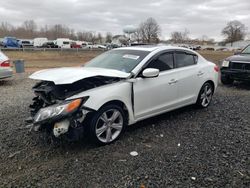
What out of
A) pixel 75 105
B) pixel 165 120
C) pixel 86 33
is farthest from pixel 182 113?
pixel 86 33

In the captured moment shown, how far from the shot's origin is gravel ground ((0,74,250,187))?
11.3 ft

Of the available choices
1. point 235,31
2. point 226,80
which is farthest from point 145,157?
point 235,31

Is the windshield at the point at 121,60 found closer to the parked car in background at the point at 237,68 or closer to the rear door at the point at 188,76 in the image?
the rear door at the point at 188,76

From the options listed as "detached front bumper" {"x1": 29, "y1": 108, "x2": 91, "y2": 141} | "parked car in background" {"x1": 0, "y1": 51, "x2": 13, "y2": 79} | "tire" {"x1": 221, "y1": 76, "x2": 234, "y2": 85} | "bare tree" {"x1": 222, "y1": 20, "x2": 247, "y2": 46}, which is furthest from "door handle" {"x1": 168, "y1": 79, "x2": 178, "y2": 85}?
"bare tree" {"x1": 222, "y1": 20, "x2": 247, "y2": 46}

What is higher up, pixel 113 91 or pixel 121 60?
pixel 121 60

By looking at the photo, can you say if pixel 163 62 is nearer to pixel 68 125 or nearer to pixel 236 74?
pixel 68 125

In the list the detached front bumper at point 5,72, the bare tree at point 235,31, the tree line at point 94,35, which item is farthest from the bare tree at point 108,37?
the detached front bumper at point 5,72

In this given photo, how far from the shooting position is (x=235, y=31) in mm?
101875

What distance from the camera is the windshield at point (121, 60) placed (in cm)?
512

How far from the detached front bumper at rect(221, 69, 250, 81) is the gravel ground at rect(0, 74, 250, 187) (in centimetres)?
390

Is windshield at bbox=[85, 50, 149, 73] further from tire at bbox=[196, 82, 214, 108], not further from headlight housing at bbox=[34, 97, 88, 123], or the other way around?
tire at bbox=[196, 82, 214, 108]

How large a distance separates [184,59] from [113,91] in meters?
2.31

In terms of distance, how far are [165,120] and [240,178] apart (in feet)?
7.89

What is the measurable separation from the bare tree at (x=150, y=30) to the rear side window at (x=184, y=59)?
76863 millimetres
